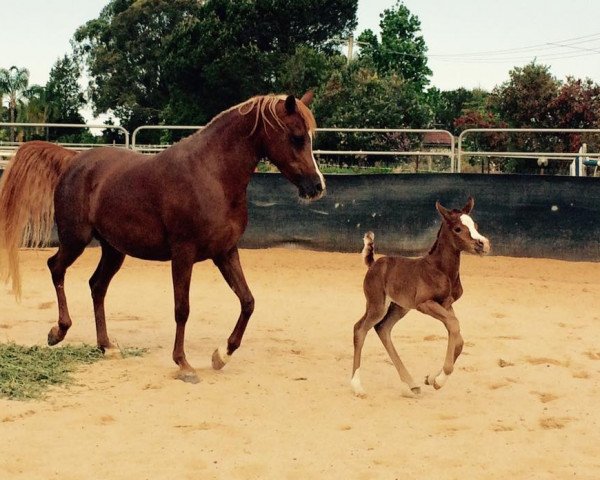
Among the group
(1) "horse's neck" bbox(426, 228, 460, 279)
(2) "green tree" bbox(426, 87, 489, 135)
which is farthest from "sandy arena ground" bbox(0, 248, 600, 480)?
(2) "green tree" bbox(426, 87, 489, 135)

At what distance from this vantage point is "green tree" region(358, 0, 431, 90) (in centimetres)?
4756

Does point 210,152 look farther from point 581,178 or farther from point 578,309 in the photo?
point 581,178

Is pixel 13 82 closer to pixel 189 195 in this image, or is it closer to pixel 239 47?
pixel 239 47

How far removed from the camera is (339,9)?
43.8m

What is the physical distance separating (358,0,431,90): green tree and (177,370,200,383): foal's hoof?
134 ft

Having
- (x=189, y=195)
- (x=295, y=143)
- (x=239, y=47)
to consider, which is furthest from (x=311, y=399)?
(x=239, y=47)

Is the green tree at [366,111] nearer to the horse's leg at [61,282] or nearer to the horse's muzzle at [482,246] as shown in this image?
the horse's leg at [61,282]

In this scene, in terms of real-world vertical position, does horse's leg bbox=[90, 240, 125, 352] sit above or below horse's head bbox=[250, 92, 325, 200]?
below

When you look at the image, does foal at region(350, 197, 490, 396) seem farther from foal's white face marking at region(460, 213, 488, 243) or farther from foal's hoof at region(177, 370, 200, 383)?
foal's hoof at region(177, 370, 200, 383)

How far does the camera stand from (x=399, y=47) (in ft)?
157

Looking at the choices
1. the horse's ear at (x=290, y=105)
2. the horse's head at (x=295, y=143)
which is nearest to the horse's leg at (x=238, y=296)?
the horse's head at (x=295, y=143)

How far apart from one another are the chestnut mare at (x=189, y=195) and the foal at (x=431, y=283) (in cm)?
90

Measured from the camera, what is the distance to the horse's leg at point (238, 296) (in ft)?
22.5

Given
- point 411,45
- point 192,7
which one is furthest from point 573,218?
point 192,7
